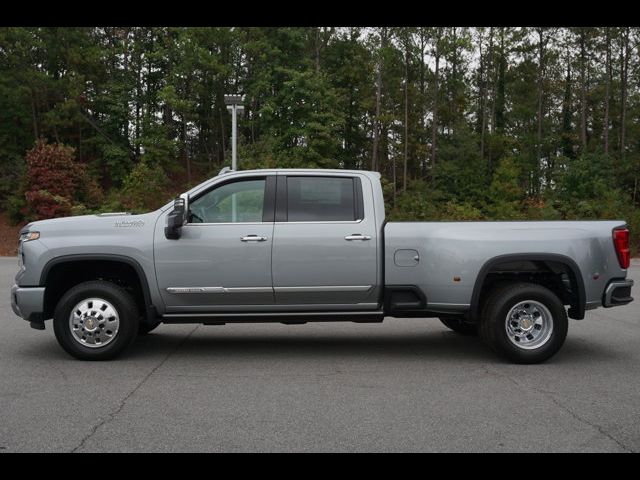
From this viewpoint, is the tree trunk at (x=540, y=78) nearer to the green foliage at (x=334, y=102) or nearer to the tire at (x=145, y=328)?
the green foliage at (x=334, y=102)

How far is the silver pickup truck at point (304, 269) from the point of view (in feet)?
22.9

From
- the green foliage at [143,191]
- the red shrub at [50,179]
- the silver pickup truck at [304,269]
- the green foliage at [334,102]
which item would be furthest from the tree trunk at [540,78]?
the silver pickup truck at [304,269]

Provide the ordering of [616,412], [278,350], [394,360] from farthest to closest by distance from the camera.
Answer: [278,350], [394,360], [616,412]

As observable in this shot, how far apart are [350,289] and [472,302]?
1299 millimetres

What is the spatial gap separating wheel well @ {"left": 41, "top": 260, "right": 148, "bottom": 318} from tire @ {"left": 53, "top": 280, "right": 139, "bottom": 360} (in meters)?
0.24

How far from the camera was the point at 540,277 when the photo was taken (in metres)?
7.55

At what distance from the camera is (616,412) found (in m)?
5.24

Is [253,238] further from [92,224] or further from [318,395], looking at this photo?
[318,395]

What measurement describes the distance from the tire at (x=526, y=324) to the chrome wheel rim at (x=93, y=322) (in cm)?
396

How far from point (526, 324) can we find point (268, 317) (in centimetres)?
275

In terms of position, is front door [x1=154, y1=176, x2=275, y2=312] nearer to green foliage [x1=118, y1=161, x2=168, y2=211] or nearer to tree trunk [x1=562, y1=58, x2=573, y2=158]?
green foliage [x1=118, y1=161, x2=168, y2=211]

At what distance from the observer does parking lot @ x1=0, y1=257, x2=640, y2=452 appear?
4531mm

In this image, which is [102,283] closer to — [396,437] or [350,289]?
[350,289]

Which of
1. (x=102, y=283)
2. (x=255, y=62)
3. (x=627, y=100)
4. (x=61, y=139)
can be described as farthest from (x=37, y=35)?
(x=102, y=283)
